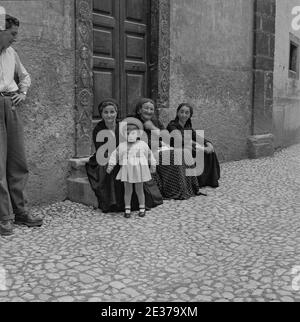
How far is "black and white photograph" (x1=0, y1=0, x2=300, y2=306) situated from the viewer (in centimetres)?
273

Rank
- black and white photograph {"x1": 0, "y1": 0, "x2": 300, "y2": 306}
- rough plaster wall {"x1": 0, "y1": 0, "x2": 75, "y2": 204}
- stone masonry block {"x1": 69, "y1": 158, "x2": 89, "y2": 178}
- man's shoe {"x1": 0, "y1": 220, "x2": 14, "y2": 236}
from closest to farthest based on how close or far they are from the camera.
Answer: black and white photograph {"x1": 0, "y1": 0, "x2": 300, "y2": 306} < man's shoe {"x1": 0, "y1": 220, "x2": 14, "y2": 236} < rough plaster wall {"x1": 0, "y1": 0, "x2": 75, "y2": 204} < stone masonry block {"x1": 69, "y1": 158, "x2": 89, "y2": 178}

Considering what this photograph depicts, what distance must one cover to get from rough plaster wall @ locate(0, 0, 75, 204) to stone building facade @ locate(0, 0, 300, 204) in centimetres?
1

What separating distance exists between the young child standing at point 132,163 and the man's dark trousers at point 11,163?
86 cm

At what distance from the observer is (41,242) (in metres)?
3.39

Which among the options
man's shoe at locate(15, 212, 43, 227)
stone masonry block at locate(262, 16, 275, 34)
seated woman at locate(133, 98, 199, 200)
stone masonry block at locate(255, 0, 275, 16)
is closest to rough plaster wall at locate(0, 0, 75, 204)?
man's shoe at locate(15, 212, 43, 227)

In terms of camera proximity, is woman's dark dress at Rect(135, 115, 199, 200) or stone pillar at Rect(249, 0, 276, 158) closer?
woman's dark dress at Rect(135, 115, 199, 200)

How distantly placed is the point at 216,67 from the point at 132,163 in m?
3.43

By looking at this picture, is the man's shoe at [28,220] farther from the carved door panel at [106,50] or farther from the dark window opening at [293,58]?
the dark window opening at [293,58]

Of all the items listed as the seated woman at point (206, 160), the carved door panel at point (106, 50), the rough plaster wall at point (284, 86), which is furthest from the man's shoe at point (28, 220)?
the rough plaster wall at point (284, 86)

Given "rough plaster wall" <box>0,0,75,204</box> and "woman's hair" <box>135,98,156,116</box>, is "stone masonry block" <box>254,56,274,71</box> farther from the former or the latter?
"rough plaster wall" <box>0,0,75,204</box>

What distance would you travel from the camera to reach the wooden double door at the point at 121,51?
525 cm

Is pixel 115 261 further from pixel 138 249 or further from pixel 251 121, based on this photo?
pixel 251 121

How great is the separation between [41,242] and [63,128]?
163 cm

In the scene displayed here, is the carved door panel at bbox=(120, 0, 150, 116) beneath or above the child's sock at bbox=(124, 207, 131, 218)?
above
